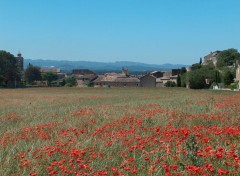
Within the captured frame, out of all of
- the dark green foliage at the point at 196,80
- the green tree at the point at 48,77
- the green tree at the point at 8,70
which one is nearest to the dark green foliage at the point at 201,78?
the dark green foliage at the point at 196,80

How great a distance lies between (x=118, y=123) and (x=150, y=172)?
6.36 m

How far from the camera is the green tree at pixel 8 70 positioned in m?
127

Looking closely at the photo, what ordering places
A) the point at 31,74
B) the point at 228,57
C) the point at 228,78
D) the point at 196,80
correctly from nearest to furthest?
the point at 228,78, the point at 196,80, the point at 228,57, the point at 31,74

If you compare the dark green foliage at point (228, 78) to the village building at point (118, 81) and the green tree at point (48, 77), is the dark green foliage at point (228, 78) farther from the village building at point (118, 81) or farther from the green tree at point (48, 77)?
the green tree at point (48, 77)

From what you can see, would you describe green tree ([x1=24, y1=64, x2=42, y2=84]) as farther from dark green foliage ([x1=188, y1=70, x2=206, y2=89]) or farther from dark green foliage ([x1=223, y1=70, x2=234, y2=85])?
dark green foliage ([x1=223, y1=70, x2=234, y2=85])

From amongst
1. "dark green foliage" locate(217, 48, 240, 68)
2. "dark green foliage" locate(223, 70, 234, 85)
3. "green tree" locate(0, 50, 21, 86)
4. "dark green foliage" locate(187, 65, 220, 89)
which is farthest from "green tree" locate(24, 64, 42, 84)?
"dark green foliage" locate(223, 70, 234, 85)

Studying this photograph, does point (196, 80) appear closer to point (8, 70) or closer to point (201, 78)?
point (201, 78)

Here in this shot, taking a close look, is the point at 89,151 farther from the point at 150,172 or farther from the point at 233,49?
the point at 233,49

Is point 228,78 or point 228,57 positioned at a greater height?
point 228,57

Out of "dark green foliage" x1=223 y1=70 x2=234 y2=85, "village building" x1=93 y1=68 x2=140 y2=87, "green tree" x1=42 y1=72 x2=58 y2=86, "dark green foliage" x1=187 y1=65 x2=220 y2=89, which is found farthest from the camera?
"green tree" x1=42 y1=72 x2=58 y2=86

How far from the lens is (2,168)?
6430mm

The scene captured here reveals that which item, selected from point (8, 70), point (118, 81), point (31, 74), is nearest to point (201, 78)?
point (8, 70)

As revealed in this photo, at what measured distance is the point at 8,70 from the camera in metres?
129

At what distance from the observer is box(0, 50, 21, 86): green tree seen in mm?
127000
